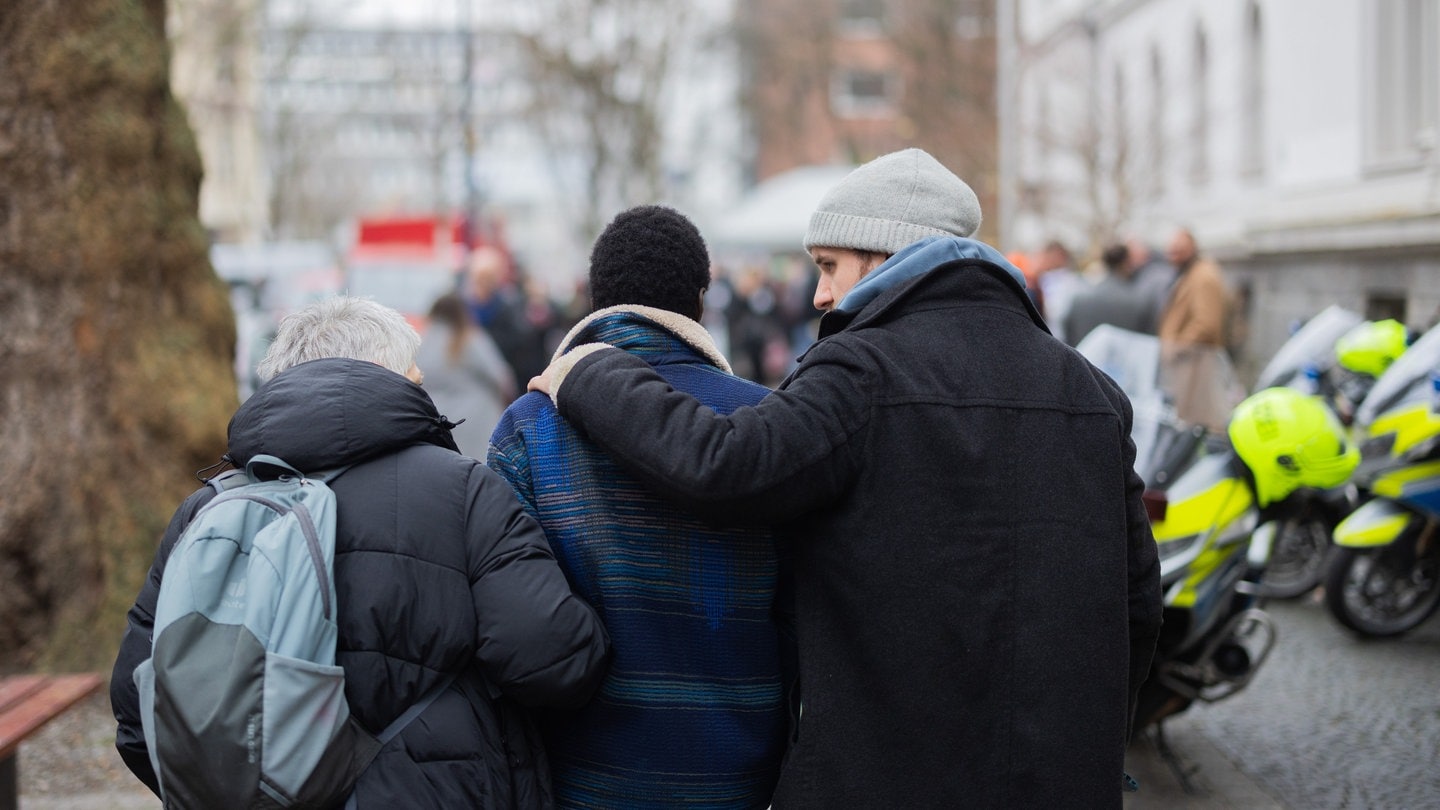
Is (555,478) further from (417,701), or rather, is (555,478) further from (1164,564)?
(1164,564)

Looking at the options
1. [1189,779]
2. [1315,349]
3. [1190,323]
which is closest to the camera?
[1189,779]

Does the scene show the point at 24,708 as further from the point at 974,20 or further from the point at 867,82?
the point at 867,82

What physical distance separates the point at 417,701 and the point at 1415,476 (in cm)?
577

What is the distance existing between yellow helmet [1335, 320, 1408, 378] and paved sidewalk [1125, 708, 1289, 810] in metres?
2.74

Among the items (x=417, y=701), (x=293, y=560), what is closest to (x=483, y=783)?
(x=417, y=701)

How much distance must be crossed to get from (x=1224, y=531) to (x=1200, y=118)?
16415 millimetres

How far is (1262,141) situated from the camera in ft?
61.6

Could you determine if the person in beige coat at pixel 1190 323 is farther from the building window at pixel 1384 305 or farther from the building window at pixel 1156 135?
the building window at pixel 1156 135

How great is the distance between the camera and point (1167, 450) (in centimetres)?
523

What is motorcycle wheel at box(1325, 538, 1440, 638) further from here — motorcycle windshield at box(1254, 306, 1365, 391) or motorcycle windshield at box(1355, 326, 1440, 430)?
motorcycle windshield at box(1254, 306, 1365, 391)

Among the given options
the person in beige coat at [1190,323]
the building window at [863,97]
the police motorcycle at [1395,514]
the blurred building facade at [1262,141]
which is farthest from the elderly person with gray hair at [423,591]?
the building window at [863,97]

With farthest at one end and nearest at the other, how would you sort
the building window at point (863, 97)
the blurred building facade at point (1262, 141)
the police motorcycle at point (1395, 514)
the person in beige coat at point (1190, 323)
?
1. the building window at point (863, 97)
2. the blurred building facade at point (1262, 141)
3. the person in beige coat at point (1190, 323)
4. the police motorcycle at point (1395, 514)

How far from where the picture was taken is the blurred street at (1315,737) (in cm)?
520

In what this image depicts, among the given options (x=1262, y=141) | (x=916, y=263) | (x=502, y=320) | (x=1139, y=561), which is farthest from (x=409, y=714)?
(x=1262, y=141)
